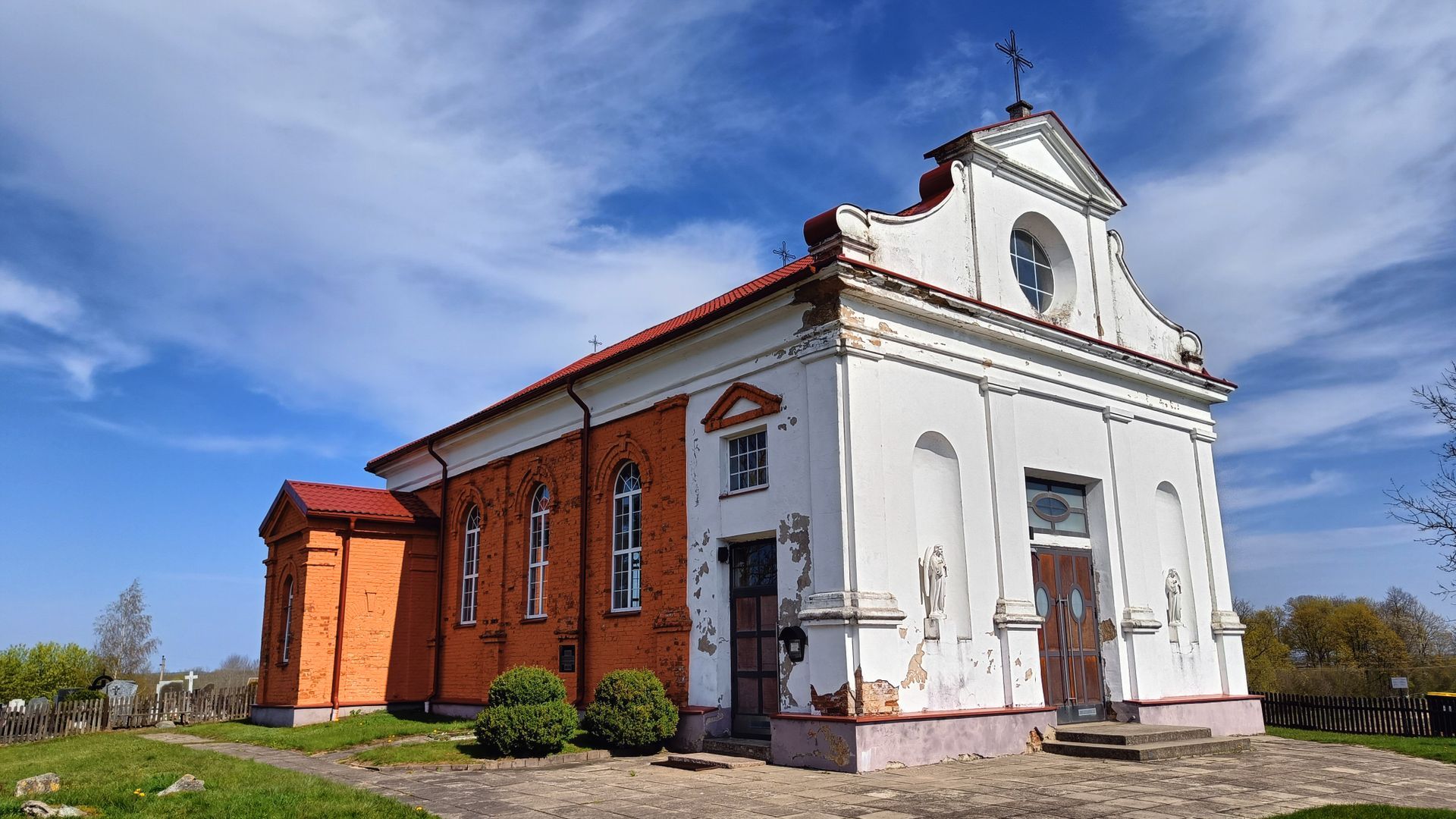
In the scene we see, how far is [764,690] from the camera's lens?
13219 mm

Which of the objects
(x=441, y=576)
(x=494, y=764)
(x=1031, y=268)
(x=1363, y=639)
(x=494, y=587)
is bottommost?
(x=494, y=764)

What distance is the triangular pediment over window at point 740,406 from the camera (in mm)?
13320

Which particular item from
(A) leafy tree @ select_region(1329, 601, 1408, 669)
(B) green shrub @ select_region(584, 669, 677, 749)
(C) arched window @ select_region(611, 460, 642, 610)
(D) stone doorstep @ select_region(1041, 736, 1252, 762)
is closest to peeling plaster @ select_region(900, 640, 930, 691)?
(D) stone doorstep @ select_region(1041, 736, 1252, 762)

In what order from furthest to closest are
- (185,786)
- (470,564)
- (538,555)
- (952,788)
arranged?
(470,564)
(538,555)
(185,786)
(952,788)

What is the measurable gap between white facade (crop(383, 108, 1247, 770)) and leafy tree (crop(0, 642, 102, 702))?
26224 millimetres

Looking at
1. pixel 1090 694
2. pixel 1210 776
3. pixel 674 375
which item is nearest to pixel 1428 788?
pixel 1210 776

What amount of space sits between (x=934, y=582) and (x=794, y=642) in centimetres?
194

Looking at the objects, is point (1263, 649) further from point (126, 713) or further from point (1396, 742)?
point (126, 713)

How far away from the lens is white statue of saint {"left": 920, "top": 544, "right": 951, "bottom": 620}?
487 inches

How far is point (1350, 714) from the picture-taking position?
16.6 metres

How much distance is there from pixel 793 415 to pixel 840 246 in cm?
→ 226

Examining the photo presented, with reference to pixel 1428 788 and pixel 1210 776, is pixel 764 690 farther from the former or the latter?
pixel 1428 788

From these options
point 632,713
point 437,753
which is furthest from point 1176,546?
point 437,753

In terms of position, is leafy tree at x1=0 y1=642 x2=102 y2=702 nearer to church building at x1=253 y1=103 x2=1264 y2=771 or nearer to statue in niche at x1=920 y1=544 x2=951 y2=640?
church building at x1=253 y1=103 x2=1264 y2=771
